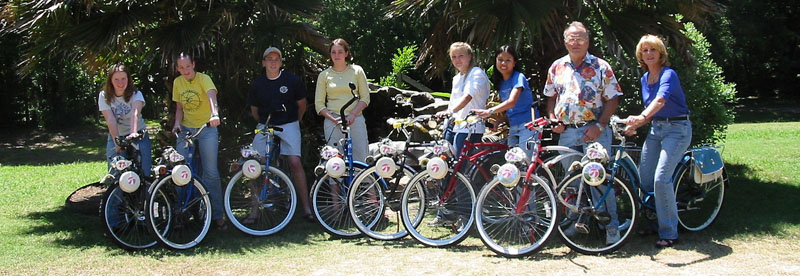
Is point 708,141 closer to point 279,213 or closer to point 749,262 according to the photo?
point 749,262

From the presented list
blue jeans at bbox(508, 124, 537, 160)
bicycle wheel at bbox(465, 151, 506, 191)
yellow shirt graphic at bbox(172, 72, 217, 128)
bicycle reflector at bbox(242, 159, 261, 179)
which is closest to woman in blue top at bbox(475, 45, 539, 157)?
blue jeans at bbox(508, 124, 537, 160)

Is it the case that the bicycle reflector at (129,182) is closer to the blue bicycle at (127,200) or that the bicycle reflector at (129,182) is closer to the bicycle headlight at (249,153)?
the blue bicycle at (127,200)

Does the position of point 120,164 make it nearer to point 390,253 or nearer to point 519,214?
point 390,253

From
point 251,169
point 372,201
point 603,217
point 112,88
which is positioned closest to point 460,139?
point 372,201

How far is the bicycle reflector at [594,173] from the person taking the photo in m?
5.02

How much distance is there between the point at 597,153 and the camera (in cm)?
509

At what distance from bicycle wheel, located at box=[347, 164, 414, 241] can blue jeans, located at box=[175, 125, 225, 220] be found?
122cm

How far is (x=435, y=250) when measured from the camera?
18.1ft

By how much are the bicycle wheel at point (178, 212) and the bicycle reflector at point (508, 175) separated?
2.29 meters

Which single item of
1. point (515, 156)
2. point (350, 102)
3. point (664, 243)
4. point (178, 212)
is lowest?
point (664, 243)

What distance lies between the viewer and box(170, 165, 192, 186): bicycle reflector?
5.63 metres

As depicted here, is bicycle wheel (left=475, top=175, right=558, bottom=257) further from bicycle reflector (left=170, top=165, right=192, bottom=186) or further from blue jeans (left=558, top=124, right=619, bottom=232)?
bicycle reflector (left=170, top=165, right=192, bottom=186)

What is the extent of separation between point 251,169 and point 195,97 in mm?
837

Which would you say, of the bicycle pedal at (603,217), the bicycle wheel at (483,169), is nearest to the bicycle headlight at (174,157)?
the bicycle wheel at (483,169)
